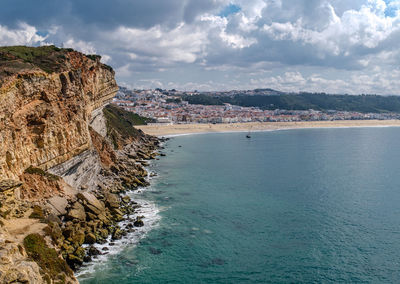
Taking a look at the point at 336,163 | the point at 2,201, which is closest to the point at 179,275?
the point at 2,201

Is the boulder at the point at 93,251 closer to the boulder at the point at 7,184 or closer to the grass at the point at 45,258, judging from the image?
the grass at the point at 45,258

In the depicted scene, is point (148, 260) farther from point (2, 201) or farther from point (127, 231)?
point (2, 201)

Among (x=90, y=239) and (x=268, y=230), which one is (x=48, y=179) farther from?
(x=268, y=230)

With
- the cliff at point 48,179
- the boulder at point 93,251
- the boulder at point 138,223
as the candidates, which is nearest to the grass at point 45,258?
the cliff at point 48,179

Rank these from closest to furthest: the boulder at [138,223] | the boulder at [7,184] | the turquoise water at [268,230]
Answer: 1. the boulder at [7,184]
2. the turquoise water at [268,230]
3. the boulder at [138,223]

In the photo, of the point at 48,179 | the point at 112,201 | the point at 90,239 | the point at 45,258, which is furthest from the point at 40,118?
the point at 45,258

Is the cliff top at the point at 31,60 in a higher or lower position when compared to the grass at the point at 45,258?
higher
